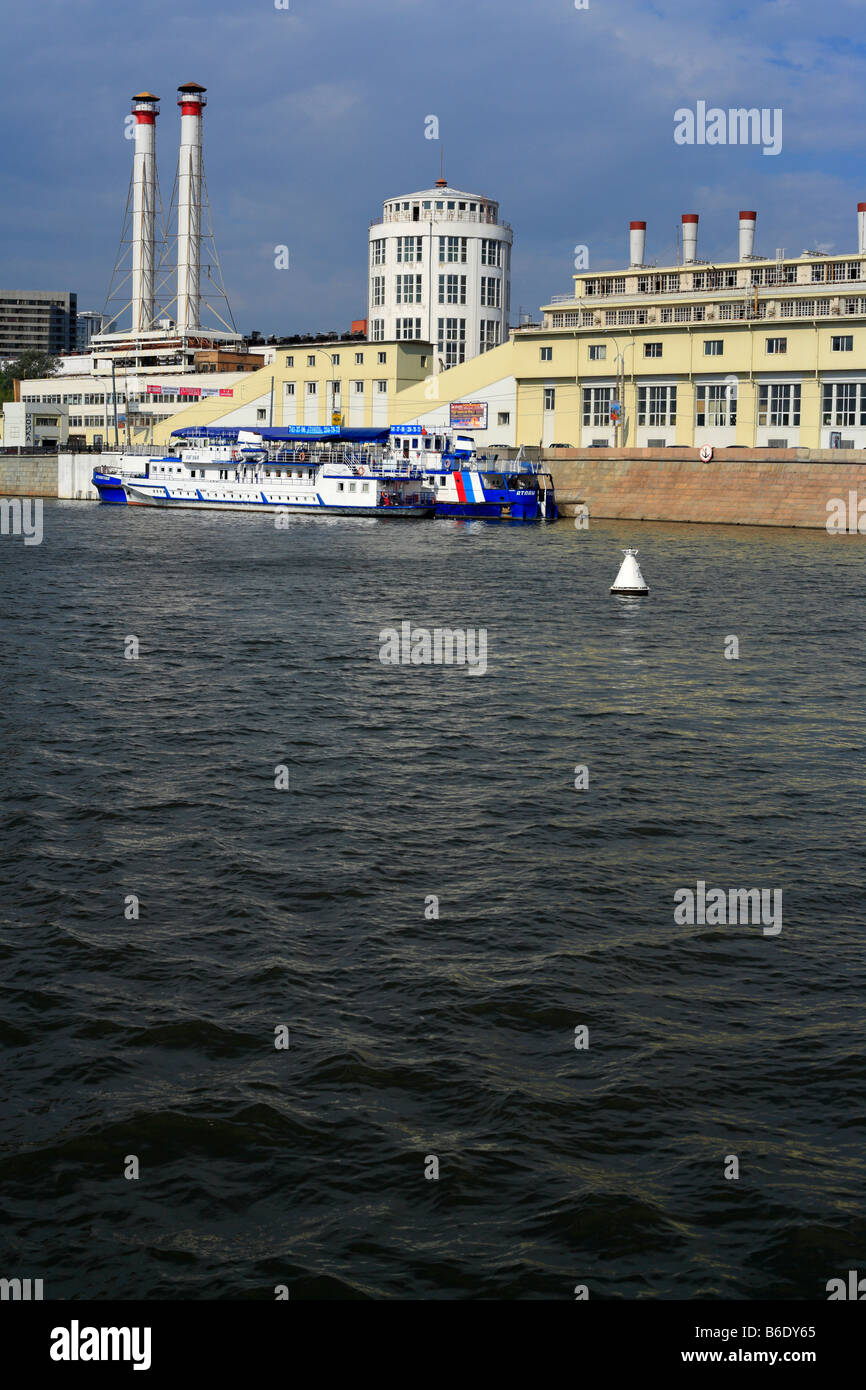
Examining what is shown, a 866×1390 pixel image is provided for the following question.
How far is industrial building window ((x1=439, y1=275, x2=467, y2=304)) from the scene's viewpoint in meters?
112

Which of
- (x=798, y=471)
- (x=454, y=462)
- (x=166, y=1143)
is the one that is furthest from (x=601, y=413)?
(x=166, y=1143)

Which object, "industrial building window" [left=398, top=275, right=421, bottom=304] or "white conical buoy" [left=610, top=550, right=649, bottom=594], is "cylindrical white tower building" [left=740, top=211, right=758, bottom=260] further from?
"white conical buoy" [left=610, top=550, right=649, bottom=594]

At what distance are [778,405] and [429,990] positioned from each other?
72.0m

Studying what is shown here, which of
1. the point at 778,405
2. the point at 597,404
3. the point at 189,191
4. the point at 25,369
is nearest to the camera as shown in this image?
the point at 778,405

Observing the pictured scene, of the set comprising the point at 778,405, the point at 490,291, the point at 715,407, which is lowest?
the point at 778,405

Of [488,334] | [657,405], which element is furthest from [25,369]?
[657,405]

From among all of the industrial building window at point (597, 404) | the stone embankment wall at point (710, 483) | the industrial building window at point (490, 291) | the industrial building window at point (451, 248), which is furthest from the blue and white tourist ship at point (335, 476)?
the industrial building window at point (490, 291)

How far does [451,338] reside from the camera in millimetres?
112375

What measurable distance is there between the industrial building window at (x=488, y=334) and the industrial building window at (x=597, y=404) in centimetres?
2850

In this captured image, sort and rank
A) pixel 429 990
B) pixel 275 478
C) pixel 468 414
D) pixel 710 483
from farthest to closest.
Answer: pixel 468 414
pixel 275 478
pixel 710 483
pixel 429 990

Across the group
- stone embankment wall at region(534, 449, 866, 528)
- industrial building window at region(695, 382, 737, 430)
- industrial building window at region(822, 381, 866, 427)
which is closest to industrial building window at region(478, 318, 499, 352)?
stone embankment wall at region(534, 449, 866, 528)

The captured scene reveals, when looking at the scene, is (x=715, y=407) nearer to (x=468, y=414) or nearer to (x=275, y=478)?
(x=468, y=414)

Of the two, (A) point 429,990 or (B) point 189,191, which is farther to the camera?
(B) point 189,191
